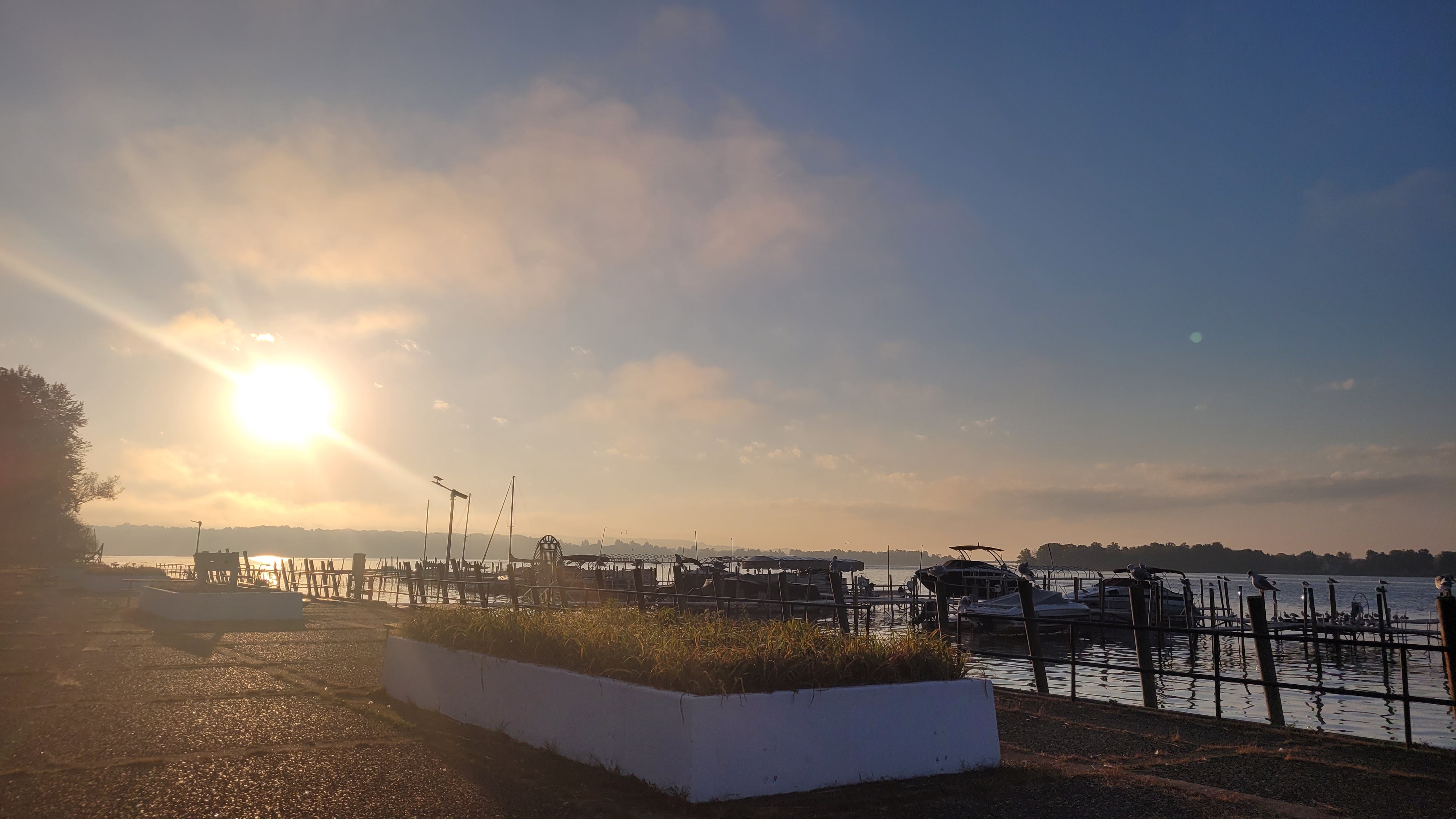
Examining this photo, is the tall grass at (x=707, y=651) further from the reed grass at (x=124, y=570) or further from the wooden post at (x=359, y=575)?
the reed grass at (x=124, y=570)

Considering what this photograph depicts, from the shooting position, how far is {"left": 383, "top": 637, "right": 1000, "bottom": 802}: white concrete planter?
6.35 m

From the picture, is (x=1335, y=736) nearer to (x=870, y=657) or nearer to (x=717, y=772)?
(x=870, y=657)

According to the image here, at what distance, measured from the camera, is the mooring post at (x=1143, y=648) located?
13.4m

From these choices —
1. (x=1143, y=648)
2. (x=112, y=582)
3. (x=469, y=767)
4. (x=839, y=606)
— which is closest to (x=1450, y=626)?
(x=1143, y=648)

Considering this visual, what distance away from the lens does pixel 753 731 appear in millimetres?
6465

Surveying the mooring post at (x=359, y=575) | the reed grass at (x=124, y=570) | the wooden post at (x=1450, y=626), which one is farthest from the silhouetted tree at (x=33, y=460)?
the wooden post at (x=1450, y=626)

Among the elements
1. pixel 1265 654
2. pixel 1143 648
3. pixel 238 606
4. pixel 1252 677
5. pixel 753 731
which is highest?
pixel 753 731

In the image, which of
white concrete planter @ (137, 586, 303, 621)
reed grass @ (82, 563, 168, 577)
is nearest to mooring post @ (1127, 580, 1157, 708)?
white concrete planter @ (137, 586, 303, 621)

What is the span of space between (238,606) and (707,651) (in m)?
20.3

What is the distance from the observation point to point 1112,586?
52.1 m

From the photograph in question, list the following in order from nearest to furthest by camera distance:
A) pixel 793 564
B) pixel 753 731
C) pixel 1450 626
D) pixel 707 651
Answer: pixel 753 731, pixel 707 651, pixel 1450 626, pixel 793 564

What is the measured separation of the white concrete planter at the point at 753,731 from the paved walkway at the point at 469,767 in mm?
167

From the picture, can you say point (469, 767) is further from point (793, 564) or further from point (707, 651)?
point (793, 564)

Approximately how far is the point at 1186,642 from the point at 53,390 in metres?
57.4
